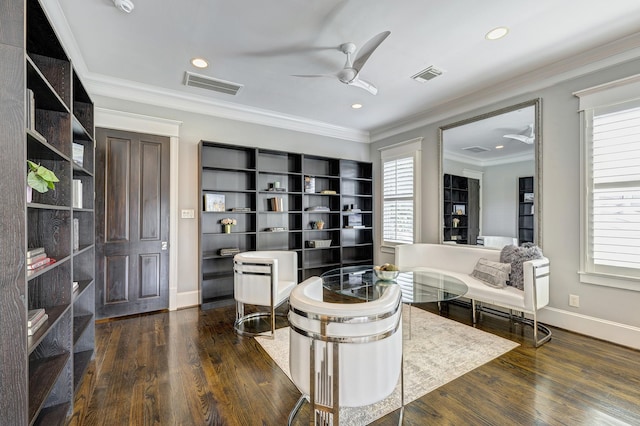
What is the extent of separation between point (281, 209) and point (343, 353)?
3.43 metres

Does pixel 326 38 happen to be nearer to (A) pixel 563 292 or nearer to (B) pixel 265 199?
(B) pixel 265 199

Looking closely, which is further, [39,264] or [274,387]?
[274,387]

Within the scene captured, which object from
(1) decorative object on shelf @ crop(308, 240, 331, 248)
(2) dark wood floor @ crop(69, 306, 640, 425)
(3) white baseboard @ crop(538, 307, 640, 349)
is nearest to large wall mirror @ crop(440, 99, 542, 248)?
(3) white baseboard @ crop(538, 307, 640, 349)

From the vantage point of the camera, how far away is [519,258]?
312 centimetres

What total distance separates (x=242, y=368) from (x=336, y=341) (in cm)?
146

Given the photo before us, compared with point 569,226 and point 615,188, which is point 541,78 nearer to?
point 615,188

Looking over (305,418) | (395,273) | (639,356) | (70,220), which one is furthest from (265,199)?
(639,356)

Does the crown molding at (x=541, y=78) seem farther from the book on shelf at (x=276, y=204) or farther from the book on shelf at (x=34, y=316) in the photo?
the book on shelf at (x=34, y=316)

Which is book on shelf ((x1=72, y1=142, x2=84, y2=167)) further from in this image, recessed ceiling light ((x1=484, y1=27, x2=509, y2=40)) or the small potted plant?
recessed ceiling light ((x1=484, y1=27, x2=509, y2=40))

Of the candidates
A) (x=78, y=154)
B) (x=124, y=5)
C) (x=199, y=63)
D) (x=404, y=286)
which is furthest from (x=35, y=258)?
(x=404, y=286)

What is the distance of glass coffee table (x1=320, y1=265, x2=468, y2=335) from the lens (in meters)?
2.51

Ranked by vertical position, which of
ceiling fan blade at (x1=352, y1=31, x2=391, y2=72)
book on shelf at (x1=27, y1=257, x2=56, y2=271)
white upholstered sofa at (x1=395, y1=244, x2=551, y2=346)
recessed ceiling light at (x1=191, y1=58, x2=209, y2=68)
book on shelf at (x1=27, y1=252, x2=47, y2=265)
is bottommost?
white upholstered sofa at (x1=395, y1=244, x2=551, y2=346)

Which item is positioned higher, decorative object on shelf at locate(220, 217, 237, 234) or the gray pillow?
decorative object on shelf at locate(220, 217, 237, 234)

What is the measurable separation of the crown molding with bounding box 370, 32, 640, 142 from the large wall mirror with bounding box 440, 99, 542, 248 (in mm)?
191
